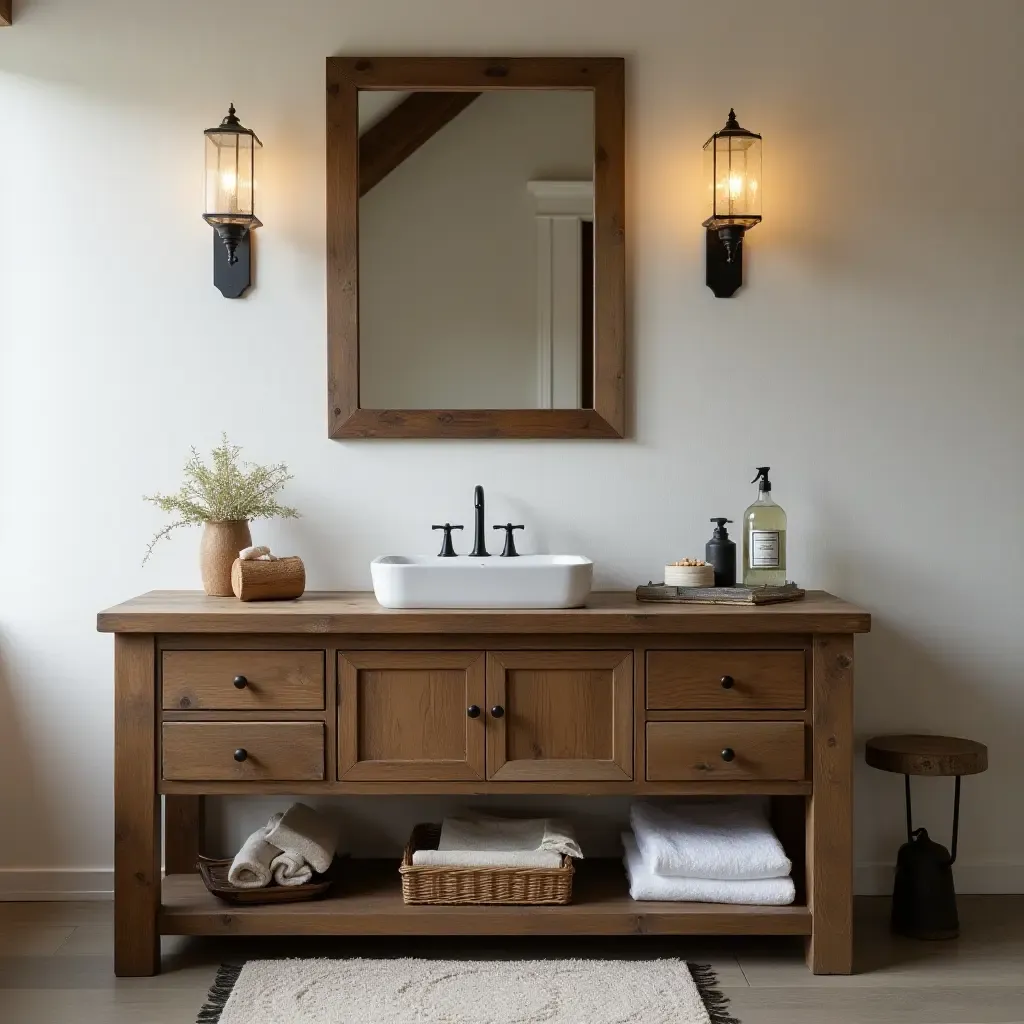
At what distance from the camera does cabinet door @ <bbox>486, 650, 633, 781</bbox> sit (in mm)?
2367

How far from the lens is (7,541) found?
2830mm

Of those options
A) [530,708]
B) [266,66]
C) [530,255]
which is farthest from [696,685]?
[266,66]

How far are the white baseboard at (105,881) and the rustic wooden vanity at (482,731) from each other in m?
0.52

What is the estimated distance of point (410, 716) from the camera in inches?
93.8

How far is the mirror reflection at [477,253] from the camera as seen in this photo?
2.78 m

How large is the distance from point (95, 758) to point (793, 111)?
2.39 metres

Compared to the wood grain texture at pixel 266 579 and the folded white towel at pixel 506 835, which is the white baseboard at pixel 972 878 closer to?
the folded white towel at pixel 506 835

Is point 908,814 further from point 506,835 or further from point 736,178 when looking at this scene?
point 736,178

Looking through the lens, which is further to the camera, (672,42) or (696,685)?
(672,42)

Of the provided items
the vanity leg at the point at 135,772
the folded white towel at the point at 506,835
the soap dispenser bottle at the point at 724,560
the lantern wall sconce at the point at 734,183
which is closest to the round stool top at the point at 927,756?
the soap dispenser bottle at the point at 724,560

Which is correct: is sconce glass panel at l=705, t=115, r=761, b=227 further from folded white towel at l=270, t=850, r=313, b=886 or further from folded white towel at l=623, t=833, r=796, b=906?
folded white towel at l=270, t=850, r=313, b=886

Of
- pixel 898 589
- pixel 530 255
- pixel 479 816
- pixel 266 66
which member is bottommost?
pixel 479 816

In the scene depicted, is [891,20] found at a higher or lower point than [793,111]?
higher

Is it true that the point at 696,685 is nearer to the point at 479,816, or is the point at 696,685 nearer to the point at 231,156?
the point at 479,816
